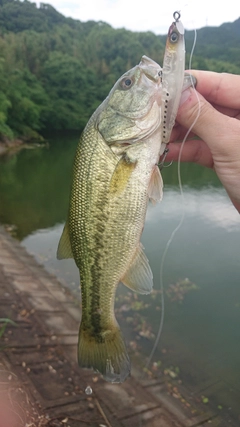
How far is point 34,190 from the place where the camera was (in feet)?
50.9

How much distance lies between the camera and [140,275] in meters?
2.08

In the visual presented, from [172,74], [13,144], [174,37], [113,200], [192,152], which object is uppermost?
[174,37]

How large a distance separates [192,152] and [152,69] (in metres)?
A: 1.04

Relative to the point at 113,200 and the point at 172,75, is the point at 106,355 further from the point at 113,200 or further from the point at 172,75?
the point at 172,75

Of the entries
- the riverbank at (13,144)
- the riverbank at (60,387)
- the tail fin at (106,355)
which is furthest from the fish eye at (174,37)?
the riverbank at (13,144)

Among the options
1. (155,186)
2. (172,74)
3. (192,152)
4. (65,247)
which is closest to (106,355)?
(65,247)

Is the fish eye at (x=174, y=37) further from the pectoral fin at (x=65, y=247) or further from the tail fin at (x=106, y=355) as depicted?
the tail fin at (x=106, y=355)

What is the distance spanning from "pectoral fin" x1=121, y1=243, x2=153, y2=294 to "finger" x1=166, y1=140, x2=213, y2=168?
39.2 inches

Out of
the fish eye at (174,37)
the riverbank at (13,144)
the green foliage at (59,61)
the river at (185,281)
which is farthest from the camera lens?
the green foliage at (59,61)

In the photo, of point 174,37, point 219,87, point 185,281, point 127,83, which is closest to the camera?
point 174,37

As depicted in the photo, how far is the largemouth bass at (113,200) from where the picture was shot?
1.95m

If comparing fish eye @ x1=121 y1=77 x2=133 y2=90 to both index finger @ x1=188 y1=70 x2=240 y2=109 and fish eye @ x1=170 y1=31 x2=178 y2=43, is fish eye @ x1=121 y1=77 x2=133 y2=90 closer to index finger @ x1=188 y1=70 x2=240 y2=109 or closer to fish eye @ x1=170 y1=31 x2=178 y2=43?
fish eye @ x1=170 y1=31 x2=178 y2=43

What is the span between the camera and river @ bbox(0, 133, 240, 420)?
5.68 metres

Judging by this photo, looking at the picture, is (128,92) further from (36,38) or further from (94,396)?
(36,38)
